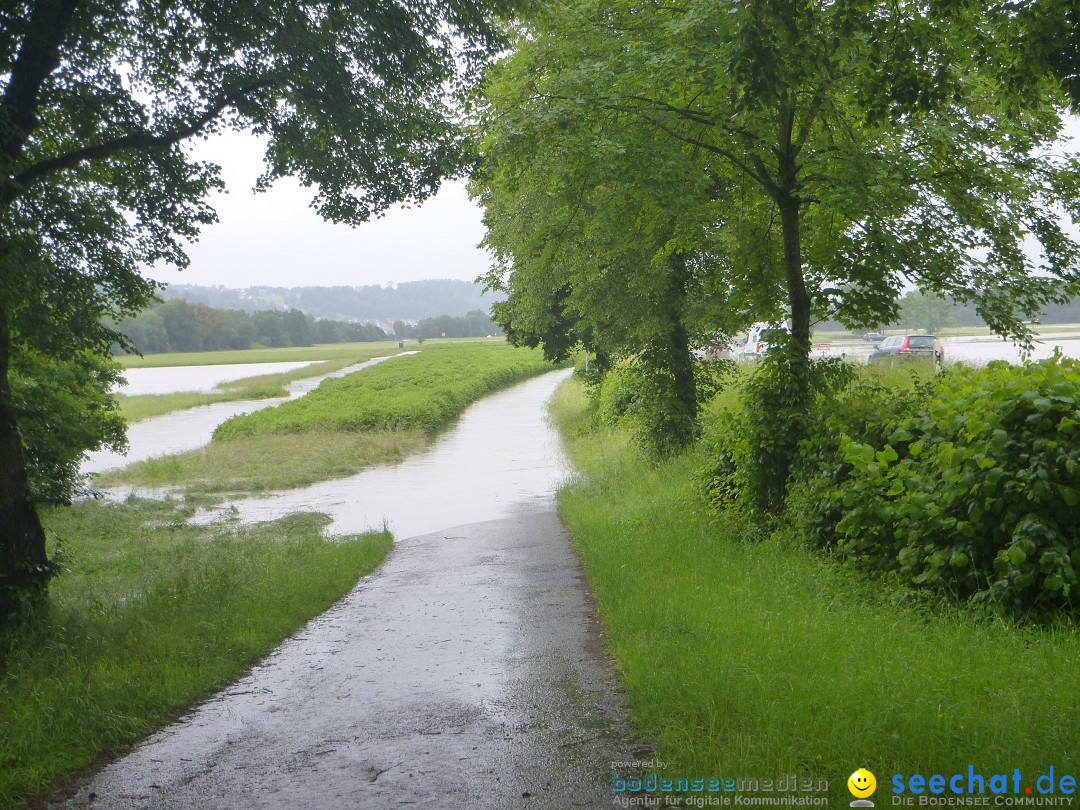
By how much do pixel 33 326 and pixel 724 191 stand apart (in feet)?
31.9

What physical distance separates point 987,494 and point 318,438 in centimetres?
Answer: 2884

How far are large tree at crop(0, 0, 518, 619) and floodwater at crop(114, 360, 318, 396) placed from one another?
47602 mm

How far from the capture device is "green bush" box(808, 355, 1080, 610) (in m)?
6.53

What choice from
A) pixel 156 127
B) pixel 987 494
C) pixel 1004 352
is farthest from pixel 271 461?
pixel 1004 352

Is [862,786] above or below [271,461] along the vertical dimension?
above

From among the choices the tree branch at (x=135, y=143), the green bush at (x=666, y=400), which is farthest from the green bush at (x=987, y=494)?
the green bush at (x=666, y=400)

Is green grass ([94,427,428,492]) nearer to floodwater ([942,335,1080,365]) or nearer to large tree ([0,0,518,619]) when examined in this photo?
large tree ([0,0,518,619])

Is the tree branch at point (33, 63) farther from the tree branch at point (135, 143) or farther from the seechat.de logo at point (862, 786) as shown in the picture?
the seechat.de logo at point (862, 786)

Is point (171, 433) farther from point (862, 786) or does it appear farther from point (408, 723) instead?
point (862, 786)

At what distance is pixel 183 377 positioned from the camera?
80812 mm

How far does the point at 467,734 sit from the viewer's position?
5875mm

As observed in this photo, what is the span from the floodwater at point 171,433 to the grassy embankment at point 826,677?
18111mm

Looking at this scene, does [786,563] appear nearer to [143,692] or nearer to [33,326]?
[143,692]

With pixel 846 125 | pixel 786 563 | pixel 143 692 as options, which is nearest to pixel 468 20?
pixel 846 125
